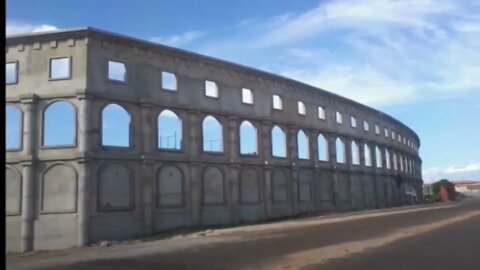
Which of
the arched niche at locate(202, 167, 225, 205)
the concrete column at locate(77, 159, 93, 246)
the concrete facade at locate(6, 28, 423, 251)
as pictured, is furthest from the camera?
the arched niche at locate(202, 167, 225, 205)

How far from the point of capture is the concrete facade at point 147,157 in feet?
86.5

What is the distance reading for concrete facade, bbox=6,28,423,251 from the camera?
86.5 ft

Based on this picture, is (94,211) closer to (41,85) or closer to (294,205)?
(41,85)

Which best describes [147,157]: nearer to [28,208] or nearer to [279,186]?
[28,208]

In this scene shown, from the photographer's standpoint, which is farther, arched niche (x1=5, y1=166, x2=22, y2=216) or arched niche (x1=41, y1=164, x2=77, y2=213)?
arched niche (x1=41, y1=164, x2=77, y2=213)

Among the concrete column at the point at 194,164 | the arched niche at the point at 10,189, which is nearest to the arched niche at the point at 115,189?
the concrete column at the point at 194,164

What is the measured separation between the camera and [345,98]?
51.2 m

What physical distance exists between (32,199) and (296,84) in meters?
24.0

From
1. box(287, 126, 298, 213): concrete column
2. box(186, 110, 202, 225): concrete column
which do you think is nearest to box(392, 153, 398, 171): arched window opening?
box(287, 126, 298, 213): concrete column

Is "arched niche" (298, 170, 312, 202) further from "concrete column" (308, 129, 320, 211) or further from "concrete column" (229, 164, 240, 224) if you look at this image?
"concrete column" (229, 164, 240, 224)

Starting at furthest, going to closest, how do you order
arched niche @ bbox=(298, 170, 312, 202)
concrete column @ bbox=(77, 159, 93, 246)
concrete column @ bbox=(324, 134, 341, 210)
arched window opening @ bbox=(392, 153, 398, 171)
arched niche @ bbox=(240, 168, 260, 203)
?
1. arched window opening @ bbox=(392, 153, 398, 171)
2. concrete column @ bbox=(324, 134, 341, 210)
3. arched niche @ bbox=(298, 170, 312, 202)
4. arched niche @ bbox=(240, 168, 260, 203)
5. concrete column @ bbox=(77, 159, 93, 246)

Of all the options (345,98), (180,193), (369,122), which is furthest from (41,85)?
(369,122)

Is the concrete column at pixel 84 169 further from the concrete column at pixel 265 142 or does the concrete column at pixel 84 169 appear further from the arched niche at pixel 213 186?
the concrete column at pixel 265 142

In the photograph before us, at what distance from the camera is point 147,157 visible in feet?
98.9
